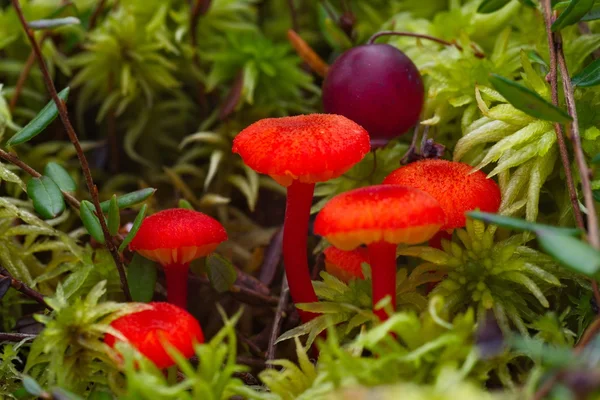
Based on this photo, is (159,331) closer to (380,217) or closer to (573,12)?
(380,217)

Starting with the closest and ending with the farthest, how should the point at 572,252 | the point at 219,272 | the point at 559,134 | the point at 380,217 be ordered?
the point at 572,252
the point at 380,217
the point at 559,134
the point at 219,272

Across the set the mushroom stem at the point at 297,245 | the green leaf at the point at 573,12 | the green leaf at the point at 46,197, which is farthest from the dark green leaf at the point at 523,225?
the green leaf at the point at 46,197

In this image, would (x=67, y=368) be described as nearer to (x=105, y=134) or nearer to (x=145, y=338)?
(x=145, y=338)

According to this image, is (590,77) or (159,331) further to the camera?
(590,77)

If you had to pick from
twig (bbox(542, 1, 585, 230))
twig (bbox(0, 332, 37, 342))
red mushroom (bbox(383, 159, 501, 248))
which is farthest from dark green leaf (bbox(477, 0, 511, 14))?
twig (bbox(0, 332, 37, 342))

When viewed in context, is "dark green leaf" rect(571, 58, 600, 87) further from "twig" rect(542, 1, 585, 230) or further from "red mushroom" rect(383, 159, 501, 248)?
"red mushroom" rect(383, 159, 501, 248)

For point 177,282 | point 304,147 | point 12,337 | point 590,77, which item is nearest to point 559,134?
point 590,77

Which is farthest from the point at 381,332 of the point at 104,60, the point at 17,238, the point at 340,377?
the point at 104,60
